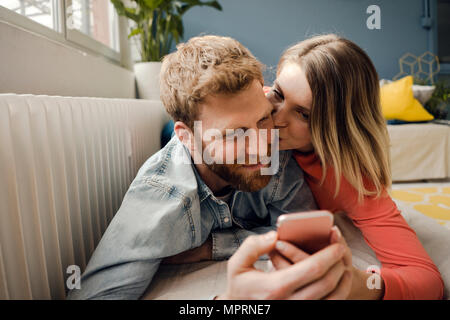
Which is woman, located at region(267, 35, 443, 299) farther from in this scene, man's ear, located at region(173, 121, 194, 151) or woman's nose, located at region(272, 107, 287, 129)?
man's ear, located at region(173, 121, 194, 151)

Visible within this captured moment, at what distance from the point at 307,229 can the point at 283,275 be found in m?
0.07

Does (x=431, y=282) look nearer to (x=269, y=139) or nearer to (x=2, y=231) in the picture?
(x=269, y=139)

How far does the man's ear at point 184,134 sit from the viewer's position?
2.55ft

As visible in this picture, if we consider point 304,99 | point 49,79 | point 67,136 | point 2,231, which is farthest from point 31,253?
point 304,99

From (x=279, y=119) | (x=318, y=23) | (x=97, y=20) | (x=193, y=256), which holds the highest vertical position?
(x=318, y=23)

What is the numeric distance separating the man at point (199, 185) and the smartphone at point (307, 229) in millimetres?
309

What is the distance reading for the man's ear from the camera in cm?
78

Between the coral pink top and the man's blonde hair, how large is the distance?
1.13 feet

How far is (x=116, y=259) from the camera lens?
57 cm

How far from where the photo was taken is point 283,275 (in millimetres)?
372

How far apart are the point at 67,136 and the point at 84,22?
127 cm

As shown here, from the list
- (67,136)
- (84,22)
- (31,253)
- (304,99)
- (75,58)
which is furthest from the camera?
(84,22)

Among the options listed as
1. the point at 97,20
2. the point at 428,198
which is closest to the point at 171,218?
the point at 97,20

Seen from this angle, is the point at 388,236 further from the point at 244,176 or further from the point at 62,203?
the point at 62,203
